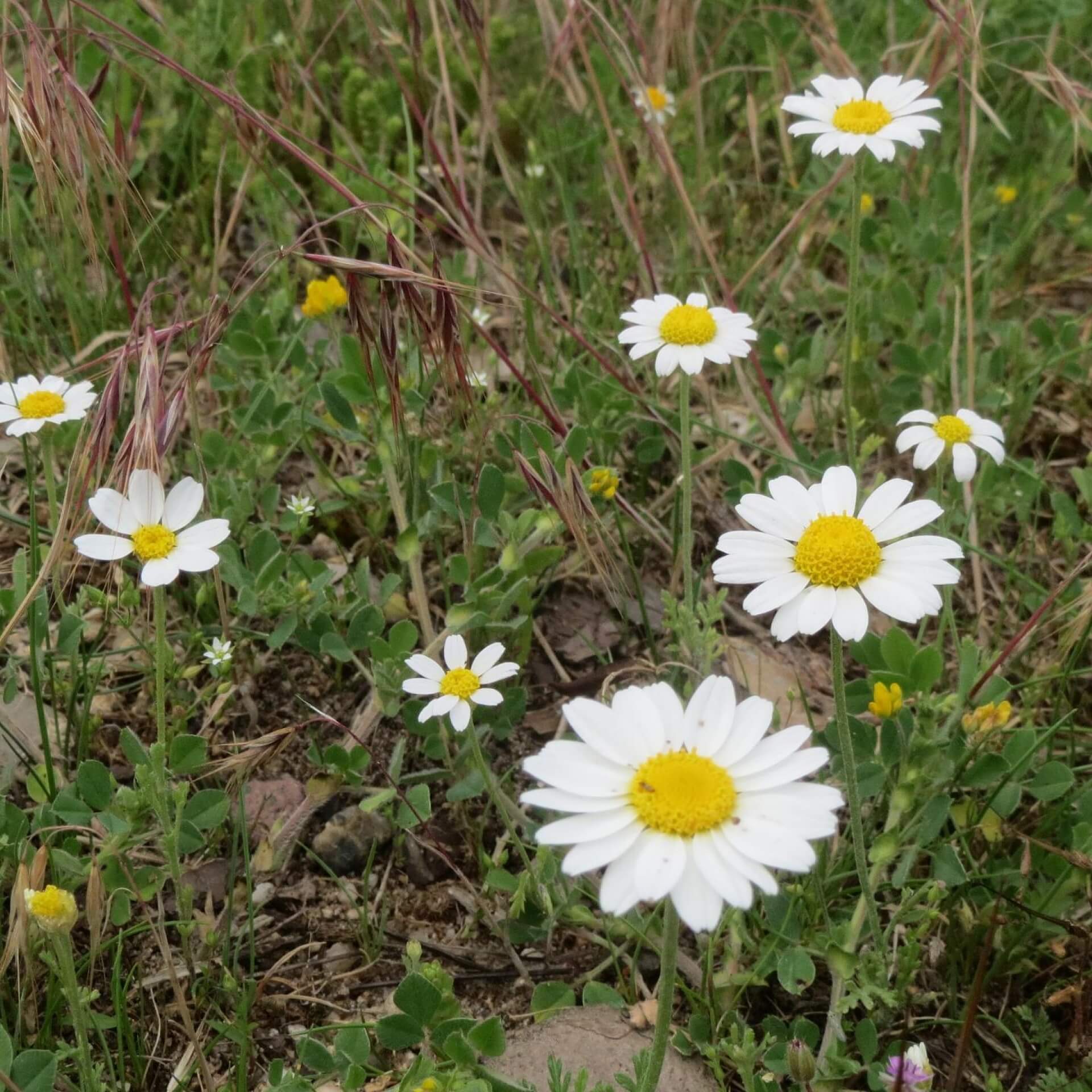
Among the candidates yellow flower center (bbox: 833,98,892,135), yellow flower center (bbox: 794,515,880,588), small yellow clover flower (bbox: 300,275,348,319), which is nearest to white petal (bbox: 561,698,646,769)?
yellow flower center (bbox: 794,515,880,588)

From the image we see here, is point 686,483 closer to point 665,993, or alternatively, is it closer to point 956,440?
point 956,440

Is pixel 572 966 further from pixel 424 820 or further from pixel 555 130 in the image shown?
pixel 555 130

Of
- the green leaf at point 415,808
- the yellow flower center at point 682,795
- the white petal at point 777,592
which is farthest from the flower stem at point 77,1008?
the white petal at point 777,592

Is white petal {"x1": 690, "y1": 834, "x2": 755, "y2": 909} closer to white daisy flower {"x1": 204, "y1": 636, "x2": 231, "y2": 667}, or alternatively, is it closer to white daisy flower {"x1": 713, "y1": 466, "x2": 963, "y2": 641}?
white daisy flower {"x1": 713, "y1": 466, "x2": 963, "y2": 641}

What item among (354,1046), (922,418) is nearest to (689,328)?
(922,418)

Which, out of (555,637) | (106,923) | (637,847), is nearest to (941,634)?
(555,637)
